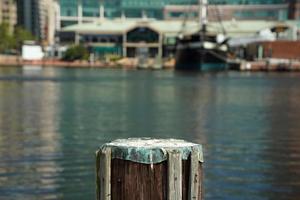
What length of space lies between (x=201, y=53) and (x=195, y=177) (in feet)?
387

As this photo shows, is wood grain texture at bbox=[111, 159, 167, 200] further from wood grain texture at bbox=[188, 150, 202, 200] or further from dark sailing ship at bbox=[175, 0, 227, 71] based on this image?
dark sailing ship at bbox=[175, 0, 227, 71]

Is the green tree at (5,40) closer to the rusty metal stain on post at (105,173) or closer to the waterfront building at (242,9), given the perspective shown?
the waterfront building at (242,9)

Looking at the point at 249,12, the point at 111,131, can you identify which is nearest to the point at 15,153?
the point at 111,131

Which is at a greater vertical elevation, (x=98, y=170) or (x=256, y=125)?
(x=98, y=170)

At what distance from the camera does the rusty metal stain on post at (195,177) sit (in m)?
6.38

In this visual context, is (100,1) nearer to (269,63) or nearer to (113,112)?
(269,63)

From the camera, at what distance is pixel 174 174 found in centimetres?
630

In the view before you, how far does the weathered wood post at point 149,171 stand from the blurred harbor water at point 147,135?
848 cm

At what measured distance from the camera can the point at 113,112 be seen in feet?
120

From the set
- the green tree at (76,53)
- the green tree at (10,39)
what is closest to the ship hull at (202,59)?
the green tree at (76,53)

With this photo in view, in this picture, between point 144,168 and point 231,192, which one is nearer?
point 144,168

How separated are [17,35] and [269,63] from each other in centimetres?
7471

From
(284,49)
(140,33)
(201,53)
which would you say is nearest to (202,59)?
(201,53)

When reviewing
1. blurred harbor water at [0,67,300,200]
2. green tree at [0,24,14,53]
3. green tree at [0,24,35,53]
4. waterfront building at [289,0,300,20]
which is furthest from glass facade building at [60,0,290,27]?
blurred harbor water at [0,67,300,200]
